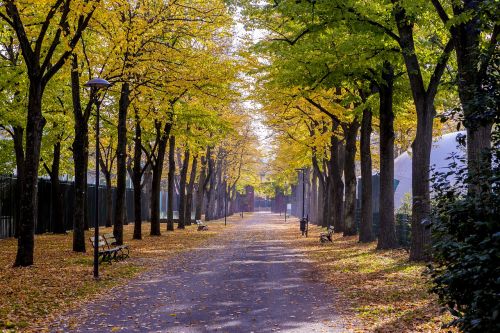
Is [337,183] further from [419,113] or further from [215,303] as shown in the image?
[215,303]

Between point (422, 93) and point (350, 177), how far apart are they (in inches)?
508

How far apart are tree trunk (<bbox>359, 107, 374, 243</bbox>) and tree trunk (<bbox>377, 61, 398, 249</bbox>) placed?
3457 mm

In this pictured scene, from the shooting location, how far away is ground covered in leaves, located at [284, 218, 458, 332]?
8680mm

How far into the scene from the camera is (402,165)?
1454 inches

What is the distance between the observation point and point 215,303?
1052 centimetres

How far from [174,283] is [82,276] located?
2.51m

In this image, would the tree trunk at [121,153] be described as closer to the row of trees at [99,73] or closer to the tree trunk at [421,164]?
the row of trees at [99,73]

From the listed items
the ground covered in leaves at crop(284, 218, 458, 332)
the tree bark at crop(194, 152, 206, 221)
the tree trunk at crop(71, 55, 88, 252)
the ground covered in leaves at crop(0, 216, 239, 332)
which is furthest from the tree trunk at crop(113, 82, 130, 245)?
the tree bark at crop(194, 152, 206, 221)

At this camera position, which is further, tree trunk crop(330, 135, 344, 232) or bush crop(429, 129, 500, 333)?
tree trunk crop(330, 135, 344, 232)

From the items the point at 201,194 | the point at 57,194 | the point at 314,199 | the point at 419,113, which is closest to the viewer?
the point at 419,113

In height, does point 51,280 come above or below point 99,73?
below

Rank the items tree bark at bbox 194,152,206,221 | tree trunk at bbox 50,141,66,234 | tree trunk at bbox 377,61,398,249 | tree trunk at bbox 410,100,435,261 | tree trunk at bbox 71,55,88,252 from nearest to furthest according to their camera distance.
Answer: tree trunk at bbox 410,100,435,261, tree trunk at bbox 377,61,398,249, tree trunk at bbox 71,55,88,252, tree trunk at bbox 50,141,66,234, tree bark at bbox 194,152,206,221

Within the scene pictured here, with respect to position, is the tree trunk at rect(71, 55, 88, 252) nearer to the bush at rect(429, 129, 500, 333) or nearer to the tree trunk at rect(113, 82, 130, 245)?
the tree trunk at rect(113, 82, 130, 245)

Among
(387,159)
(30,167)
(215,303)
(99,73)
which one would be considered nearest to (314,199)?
(387,159)
